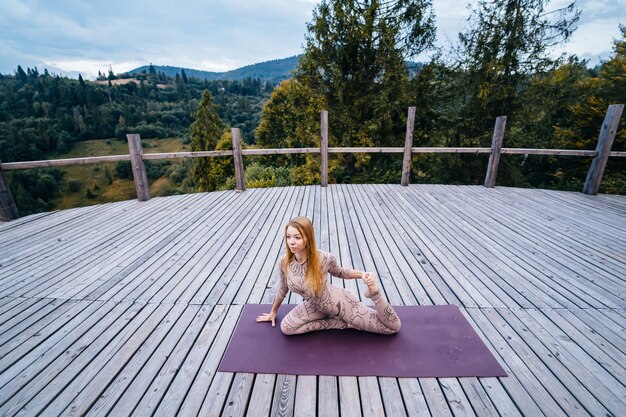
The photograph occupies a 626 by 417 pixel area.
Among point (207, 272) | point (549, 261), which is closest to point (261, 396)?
point (207, 272)

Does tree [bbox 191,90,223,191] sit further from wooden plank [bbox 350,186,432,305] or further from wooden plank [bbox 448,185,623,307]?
wooden plank [bbox 448,185,623,307]

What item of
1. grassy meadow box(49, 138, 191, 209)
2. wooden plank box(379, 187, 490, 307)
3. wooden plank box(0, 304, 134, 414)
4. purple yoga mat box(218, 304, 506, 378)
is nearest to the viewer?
wooden plank box(0, 304, 134, 414)

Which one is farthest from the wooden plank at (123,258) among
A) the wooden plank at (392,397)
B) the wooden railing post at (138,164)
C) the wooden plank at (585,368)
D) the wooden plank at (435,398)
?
the wooden plank at (585,368)

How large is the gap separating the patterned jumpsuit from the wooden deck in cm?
38

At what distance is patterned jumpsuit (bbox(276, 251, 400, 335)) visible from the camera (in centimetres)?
207

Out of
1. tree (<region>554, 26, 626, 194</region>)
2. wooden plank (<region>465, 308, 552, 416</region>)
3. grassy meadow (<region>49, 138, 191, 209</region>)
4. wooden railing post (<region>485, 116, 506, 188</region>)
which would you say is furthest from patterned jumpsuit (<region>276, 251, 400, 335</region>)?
grassy meadow (<region>49, 138, 191, 209</region>)

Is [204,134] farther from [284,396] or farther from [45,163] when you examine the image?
[284,396]

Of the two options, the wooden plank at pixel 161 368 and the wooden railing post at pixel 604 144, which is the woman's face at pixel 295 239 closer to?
the wooden plank at pixel 161 368

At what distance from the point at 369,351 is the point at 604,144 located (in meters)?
6.99

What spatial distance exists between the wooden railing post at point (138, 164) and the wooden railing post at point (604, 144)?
29.9ft

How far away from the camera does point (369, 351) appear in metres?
2.04

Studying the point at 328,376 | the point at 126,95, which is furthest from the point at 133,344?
the point at 126,95

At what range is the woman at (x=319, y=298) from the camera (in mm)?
1987

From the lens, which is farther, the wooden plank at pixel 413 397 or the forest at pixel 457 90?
the forest at pixel 457 90
